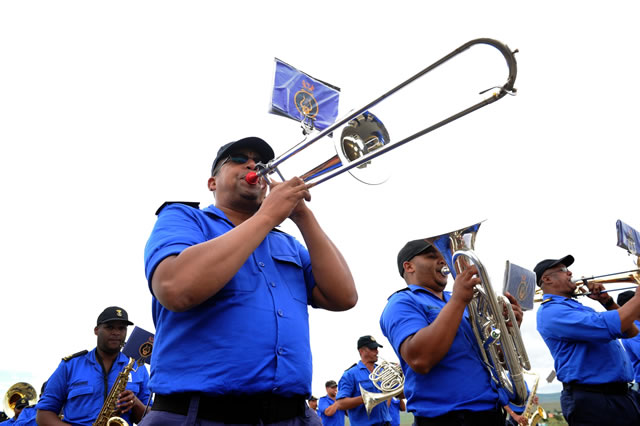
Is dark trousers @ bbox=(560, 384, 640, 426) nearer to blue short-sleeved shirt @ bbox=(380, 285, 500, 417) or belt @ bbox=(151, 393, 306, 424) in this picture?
blue short-sleeved shirt @ bbox=(380, 285, 500, 417)

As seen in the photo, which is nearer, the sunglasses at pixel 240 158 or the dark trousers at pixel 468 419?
the sunglasses at pixel 240 158

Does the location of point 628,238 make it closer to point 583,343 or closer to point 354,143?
point 583,343

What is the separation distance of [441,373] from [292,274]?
5.07ft

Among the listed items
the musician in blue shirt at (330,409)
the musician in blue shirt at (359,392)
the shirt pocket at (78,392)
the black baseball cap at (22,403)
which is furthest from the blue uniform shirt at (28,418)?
the musician in blue shirt at (359,392)

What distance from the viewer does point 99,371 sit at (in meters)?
6.13

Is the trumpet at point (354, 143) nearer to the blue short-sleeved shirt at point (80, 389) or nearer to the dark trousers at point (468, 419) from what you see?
the dark trousers at point (468, 419)

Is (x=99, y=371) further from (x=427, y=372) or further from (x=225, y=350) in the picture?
(x=225, y=350)

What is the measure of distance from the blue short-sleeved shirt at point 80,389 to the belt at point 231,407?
4.60 m

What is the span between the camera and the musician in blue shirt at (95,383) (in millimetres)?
5746

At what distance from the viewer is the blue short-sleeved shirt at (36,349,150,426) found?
18.9ft

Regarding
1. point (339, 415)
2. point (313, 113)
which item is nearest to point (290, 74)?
point (313, 113)

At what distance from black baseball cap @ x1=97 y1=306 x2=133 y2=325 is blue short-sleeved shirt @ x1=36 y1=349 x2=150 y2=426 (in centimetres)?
49

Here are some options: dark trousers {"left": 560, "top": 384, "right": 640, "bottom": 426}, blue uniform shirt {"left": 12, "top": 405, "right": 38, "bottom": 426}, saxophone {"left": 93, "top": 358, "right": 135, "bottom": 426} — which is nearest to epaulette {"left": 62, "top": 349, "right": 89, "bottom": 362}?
saxophone {"left": 93, "top": 358, "right": 135, "bottom": 426}

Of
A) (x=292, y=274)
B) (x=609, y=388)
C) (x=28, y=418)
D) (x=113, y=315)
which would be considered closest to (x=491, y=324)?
(x=292, y=274)
